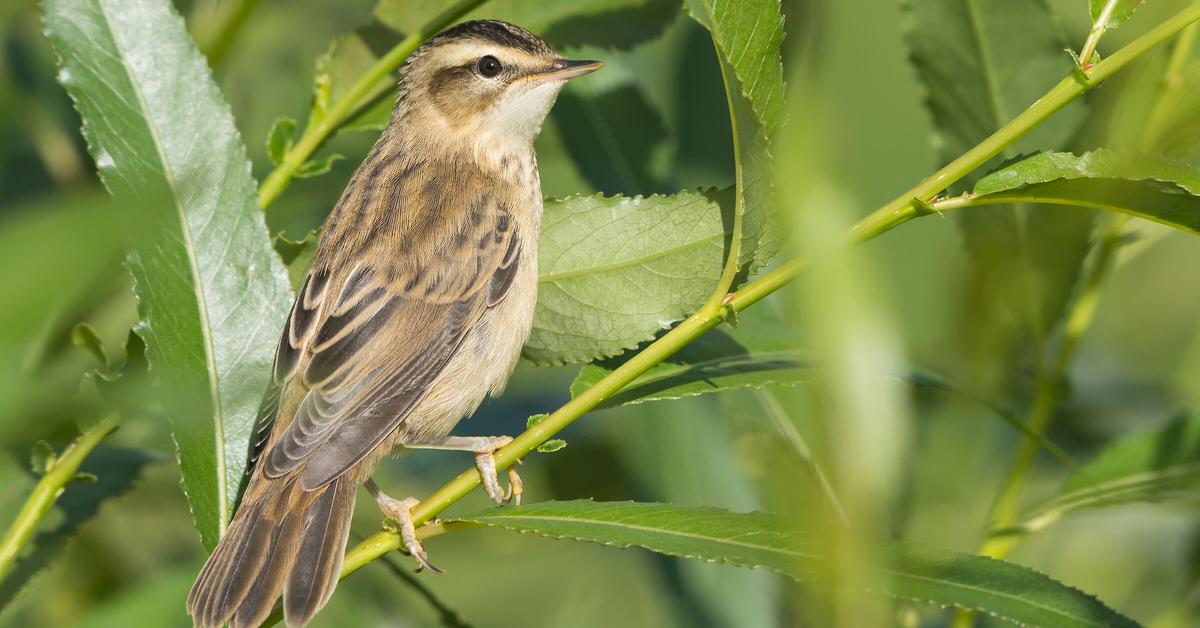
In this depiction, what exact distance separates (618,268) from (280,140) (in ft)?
2.31

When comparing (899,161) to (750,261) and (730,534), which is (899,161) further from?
(730,534)

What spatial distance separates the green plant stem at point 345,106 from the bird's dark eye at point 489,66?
99cm

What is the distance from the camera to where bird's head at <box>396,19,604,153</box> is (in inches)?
133

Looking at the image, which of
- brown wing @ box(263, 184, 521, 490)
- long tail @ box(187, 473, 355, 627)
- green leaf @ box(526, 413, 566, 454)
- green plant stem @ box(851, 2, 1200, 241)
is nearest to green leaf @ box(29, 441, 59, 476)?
long tail @ box(187, 473, 355, 627)

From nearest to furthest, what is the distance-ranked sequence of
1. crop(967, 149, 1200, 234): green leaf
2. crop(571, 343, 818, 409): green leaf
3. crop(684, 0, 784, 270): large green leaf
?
crop(967, 149, 1200, 234): green leaf < crop(684, 0, 784, 270): large green leaf < crop(571, 343, 818, 409): green leaf

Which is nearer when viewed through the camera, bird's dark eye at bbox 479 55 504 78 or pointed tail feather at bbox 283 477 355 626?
pointed tail feather at bbox 283 477 355 626

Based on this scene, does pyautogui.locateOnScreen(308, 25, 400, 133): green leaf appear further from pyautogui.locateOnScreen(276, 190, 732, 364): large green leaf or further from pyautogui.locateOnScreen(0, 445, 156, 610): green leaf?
pyautogui.locateOnScreen(0, 445, 156, 610): green leaf

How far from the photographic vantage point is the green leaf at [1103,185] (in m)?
1.59

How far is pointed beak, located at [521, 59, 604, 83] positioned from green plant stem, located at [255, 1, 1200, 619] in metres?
1.34

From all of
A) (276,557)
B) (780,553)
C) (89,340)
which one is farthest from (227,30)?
(780,553)

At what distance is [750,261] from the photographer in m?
1.92

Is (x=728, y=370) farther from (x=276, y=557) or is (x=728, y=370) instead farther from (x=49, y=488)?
(x=49, y=488)

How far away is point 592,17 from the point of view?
9.24 ft

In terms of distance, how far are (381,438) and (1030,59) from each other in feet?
5.04
